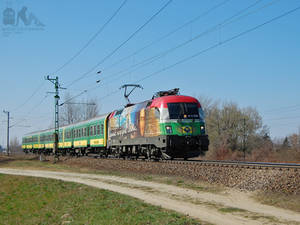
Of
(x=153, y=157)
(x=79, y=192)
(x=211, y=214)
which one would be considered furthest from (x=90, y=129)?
(x=211, y=214)

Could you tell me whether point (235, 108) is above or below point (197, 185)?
above

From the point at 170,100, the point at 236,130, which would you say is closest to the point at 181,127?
the point at 170,100

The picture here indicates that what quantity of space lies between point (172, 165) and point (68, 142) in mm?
31276

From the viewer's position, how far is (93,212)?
12.6m

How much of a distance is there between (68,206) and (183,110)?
10127mm

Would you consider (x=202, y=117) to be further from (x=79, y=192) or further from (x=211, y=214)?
(x=211, y=214)

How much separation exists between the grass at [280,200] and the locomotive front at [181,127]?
8893 mm

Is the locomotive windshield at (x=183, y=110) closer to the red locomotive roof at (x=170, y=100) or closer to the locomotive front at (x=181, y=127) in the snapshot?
the locomotive front at (x=181, y=127)

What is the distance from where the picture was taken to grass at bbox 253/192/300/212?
10.8m

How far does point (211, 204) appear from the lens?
11391 millimetres

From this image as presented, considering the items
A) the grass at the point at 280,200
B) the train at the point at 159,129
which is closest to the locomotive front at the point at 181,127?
the train at the point at 159,129

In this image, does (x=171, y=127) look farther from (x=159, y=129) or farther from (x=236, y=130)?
(x=236, y=130)

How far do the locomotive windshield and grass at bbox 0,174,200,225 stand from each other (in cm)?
735

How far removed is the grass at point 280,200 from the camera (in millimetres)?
10812
